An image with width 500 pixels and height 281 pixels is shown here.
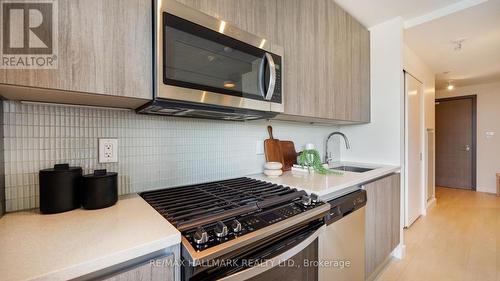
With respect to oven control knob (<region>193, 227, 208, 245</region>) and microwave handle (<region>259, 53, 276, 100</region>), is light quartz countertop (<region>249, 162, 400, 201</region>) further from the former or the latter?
oven control knob (<region>193, 227, 208, 245</region>)

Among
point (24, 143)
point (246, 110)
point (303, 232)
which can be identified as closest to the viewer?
point (24, 143)

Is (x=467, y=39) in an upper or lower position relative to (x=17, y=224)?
upper

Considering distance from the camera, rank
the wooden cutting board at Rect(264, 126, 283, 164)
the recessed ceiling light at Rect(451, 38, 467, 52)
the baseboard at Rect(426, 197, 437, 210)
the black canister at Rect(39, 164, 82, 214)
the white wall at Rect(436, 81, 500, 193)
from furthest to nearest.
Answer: the white wall at Rect(436, 81, 500, 193)
the baseboard at Rect(426, 197, 437, 210)
the recessed ceiling light at Rect(451, 38, 467, 52)
the wooden cutting board at Rect(264, 126, 283, 164)
the black canister at Rect(39, 164, 82, 214)

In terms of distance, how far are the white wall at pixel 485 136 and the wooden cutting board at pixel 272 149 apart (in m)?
5.43

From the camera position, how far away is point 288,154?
6.13ft

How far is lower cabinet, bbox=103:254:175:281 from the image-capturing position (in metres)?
0.57

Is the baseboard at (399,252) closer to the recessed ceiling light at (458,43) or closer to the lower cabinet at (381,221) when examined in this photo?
the lower cabinet at (381,221)

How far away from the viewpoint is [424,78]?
133 inches

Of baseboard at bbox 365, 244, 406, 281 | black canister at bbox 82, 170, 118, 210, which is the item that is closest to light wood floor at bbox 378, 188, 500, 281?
baseboard at bbox 365, 244, 406, 281

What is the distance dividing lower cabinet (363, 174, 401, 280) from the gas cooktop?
2.64 feet

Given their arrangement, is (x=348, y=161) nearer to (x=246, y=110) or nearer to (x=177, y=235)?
(x=246, y=110)

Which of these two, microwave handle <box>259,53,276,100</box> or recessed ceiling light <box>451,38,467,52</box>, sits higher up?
recessed ceiling light <box>451,38,467,52</box>

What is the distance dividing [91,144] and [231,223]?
764 mm

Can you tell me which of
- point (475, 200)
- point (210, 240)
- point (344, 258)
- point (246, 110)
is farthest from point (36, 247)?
point (475, 200)
